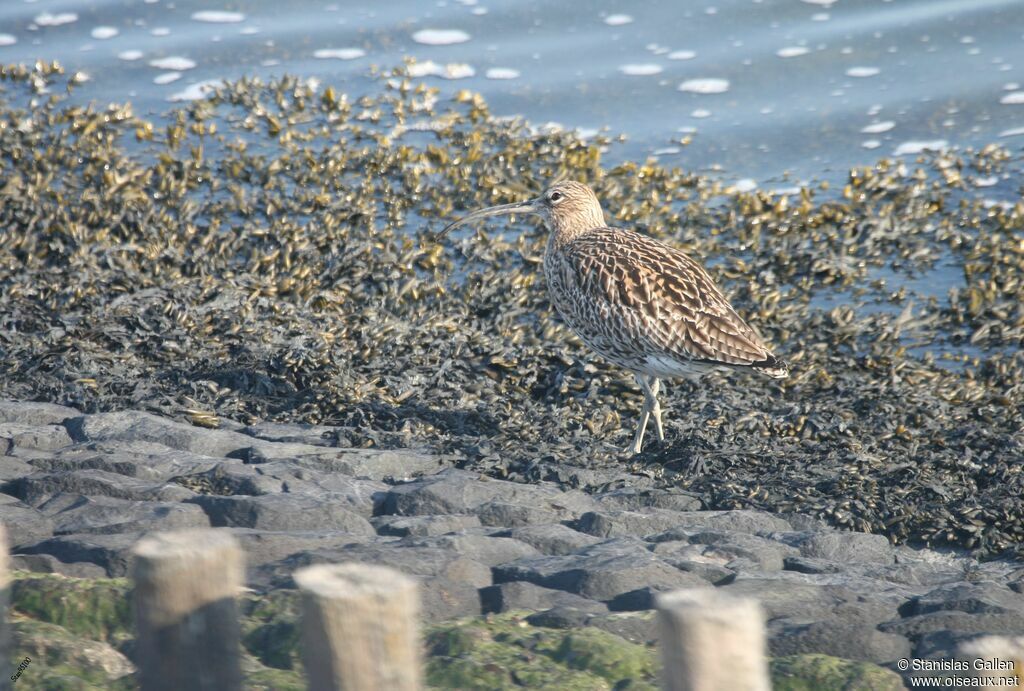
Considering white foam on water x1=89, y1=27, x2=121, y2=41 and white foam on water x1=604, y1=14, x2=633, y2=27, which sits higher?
white foam on water x1=89, y1=27, x2=121, y2=41

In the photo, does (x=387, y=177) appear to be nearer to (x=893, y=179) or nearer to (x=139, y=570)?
(x=893, y=179)

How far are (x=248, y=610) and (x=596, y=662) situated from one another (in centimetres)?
108

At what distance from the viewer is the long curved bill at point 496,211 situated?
7.69 meters

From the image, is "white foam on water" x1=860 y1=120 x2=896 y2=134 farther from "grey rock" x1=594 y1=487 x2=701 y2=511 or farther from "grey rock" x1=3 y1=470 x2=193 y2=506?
"grey rock" x1=3 y1=470 x2=193 y2=506

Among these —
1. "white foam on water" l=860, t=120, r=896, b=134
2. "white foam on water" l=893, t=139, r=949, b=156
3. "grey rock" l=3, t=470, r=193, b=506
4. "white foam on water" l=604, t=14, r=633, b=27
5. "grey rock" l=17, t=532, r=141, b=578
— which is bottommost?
"grey rock" l=17, t=532, r=141, b=578

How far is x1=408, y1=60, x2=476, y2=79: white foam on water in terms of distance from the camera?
11.7 metres

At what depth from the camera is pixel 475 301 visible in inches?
316

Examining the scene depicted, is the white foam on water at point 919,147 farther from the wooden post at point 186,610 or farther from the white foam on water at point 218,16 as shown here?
the wooden post at point 186,610

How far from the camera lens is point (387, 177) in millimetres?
9719

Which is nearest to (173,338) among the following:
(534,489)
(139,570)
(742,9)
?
(534,489)

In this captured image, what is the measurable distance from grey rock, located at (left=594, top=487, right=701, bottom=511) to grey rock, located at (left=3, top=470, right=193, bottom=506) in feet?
6.08

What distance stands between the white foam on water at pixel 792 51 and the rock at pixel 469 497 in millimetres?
8168

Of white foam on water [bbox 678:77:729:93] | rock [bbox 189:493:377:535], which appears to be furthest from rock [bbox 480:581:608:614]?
white foam on water [bbox 678:77:729:93]

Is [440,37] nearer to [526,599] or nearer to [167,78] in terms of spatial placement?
[167,78]
